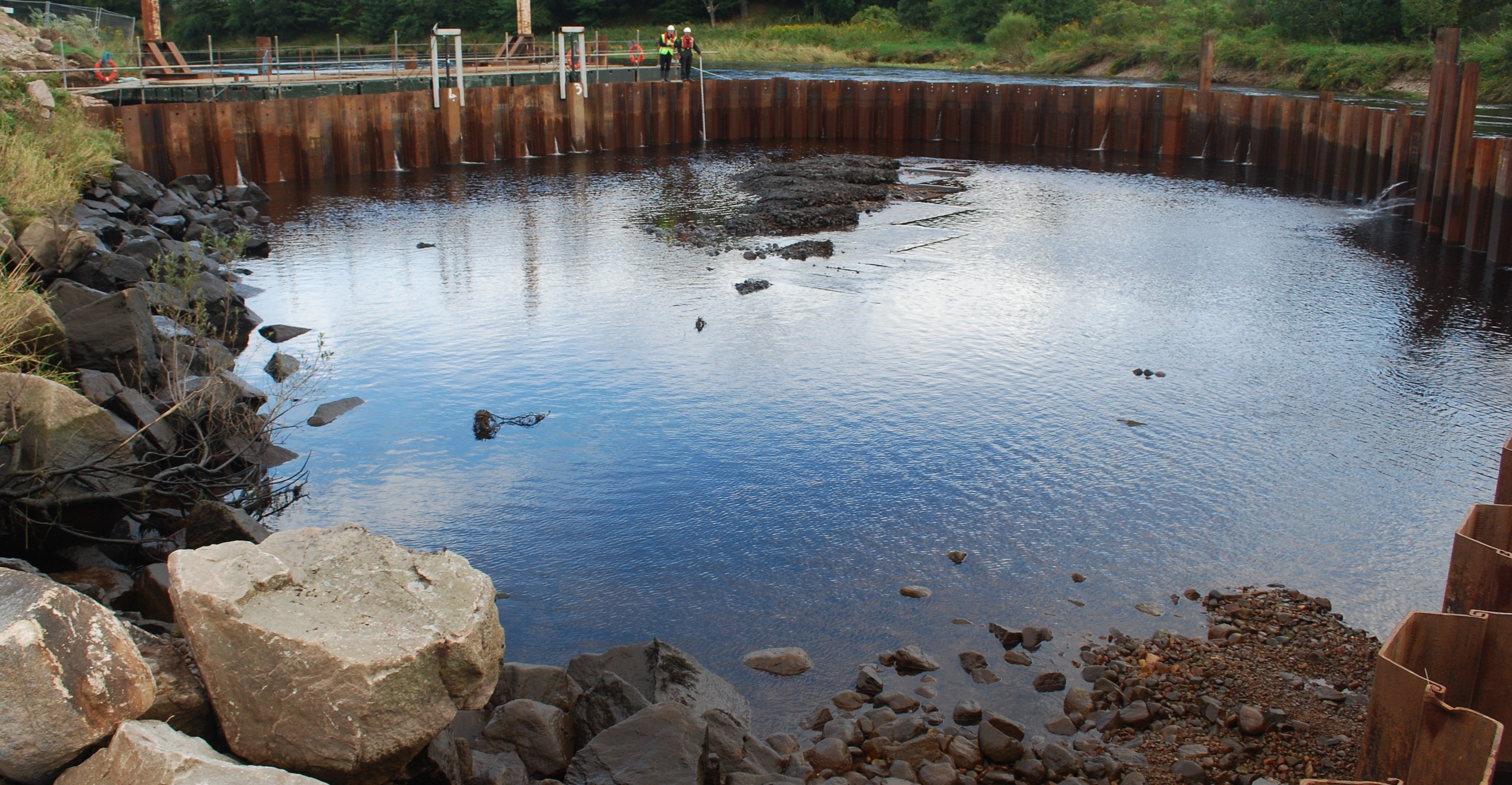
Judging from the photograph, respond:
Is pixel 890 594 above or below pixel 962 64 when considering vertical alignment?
below

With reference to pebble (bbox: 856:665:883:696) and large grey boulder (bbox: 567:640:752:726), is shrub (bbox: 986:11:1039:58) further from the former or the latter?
large grey boulder (bbox: 567:640:752:726)

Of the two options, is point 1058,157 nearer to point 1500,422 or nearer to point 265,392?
point 1500,422

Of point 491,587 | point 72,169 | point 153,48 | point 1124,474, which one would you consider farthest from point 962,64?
point 491,587

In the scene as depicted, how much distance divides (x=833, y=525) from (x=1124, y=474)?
2.94 m

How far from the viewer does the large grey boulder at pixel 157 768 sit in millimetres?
4555

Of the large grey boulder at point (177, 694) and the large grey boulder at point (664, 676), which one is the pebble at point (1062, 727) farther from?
the large grey boulder at point (177, 694)

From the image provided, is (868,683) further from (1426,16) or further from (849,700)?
(1426,16)

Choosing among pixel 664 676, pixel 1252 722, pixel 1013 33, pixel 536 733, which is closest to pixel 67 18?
pixel 664 676

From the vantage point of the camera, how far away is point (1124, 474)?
10773 millimetres

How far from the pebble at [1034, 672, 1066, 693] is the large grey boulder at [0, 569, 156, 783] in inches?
196

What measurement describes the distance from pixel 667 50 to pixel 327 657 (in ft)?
119

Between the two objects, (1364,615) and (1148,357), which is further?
(1148,357)

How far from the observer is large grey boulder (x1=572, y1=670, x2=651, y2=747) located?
256 inches

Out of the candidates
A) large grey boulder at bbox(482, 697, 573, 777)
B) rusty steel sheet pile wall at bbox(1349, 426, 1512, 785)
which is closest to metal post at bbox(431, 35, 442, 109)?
large grey boulder at bbox(482, 697, 573, 777)
